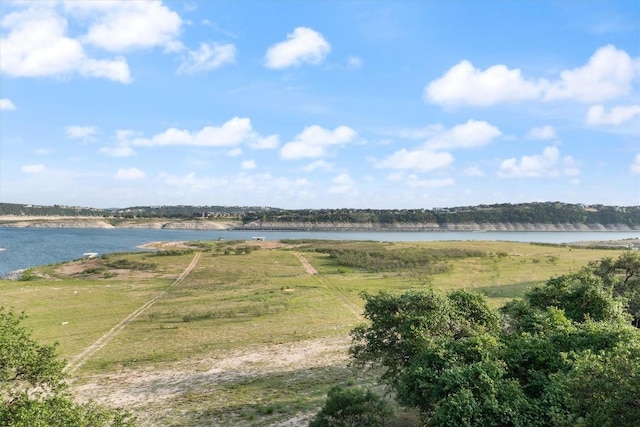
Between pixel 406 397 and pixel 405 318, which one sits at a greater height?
pixel 405 318

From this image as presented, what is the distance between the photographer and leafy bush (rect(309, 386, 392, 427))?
1517 cm

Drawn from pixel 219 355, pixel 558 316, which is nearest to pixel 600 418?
pixel 558 316

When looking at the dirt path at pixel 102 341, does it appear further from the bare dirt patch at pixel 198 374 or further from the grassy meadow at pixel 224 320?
the bare dirt patch at pixel 198 374

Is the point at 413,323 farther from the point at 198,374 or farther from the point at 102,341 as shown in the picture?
the point at 102,341

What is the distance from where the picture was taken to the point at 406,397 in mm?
14688

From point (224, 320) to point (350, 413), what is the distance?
2398 centimetres

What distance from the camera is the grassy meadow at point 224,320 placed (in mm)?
21547

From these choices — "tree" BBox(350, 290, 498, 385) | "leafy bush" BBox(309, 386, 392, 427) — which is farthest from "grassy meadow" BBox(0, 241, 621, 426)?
"tree" BBox(350, 290, 498, 385)

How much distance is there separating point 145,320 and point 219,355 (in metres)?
12.7

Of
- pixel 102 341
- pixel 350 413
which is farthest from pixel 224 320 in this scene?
pixel 350 413

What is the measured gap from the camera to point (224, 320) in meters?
37.3

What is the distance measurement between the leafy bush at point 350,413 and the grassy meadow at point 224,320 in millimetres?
3648

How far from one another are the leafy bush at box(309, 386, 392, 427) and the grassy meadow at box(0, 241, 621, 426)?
3.65 m

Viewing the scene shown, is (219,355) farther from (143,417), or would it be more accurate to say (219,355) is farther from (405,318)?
(405,318)
